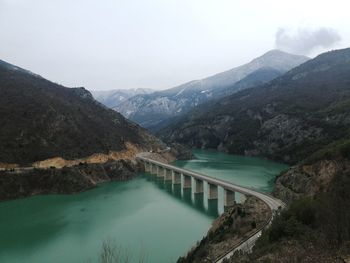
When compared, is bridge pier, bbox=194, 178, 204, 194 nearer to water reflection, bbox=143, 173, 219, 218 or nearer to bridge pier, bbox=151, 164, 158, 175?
water reflection, bbox=143, 173, 219, 218

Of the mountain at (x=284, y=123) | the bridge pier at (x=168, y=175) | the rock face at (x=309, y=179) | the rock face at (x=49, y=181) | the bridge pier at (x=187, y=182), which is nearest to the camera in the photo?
the rock face at (x=309, y=179)

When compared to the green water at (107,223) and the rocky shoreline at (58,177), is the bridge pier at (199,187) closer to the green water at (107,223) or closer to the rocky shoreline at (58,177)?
the green water at (107,223)

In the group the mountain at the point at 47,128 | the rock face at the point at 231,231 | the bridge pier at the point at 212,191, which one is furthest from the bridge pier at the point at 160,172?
the rock face at the point at 231,231

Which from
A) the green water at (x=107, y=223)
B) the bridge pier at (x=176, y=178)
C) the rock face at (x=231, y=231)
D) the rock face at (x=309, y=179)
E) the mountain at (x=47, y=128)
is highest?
the mountain at (x=47, y=128)

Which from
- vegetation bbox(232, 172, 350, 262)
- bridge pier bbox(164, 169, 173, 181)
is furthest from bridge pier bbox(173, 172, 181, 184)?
vegetation bbox(232, 172, 350, 262)

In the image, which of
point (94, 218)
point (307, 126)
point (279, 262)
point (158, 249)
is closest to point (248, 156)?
point (307, 126)

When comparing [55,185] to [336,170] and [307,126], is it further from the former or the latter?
[307,126]
